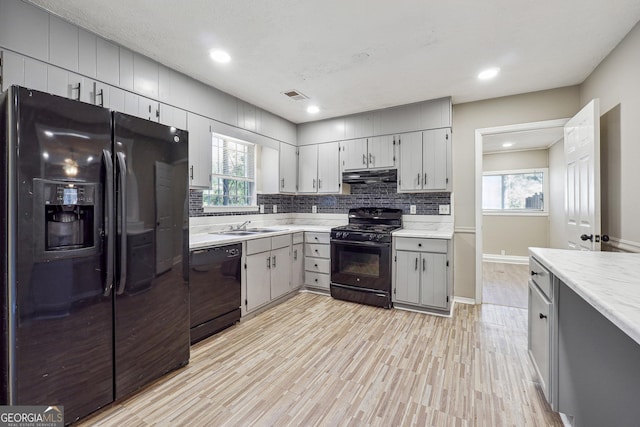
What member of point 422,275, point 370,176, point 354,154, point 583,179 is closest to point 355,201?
point 370,176

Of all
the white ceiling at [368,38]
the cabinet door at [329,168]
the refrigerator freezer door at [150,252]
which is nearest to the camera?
the refrigerator freezer door at [150,252]

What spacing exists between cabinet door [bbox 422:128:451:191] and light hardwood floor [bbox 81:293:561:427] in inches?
62.6

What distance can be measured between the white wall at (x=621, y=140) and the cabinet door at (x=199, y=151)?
11.6ft

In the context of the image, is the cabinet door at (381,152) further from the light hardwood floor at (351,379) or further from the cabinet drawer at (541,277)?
the cabinet drawer at (541,277)

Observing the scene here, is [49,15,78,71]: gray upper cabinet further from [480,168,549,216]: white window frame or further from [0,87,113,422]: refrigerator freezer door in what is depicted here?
[480,168,549,216]: white window frame

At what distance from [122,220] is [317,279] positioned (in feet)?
8.50

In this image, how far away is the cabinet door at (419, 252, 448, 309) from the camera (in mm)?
3098

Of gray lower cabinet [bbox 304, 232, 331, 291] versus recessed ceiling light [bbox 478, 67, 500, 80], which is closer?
recessed ceiling light [bbox 478, 67, 500, 80]

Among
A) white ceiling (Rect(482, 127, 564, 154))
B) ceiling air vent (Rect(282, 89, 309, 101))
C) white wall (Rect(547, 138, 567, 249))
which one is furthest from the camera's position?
white wall (Rect(547, 138, 567, 249))

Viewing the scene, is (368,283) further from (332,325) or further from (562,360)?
(562,360)

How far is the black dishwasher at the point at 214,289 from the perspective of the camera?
2404 millimetres

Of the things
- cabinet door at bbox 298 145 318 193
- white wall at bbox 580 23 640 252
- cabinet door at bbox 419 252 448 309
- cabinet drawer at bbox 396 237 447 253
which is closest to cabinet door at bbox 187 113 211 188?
cabinet door at bbox 298 145 318 193

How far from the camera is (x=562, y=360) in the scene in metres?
1.50

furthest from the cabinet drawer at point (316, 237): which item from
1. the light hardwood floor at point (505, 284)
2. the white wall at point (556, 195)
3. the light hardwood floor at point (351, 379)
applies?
the white wall at point (556, 195)
